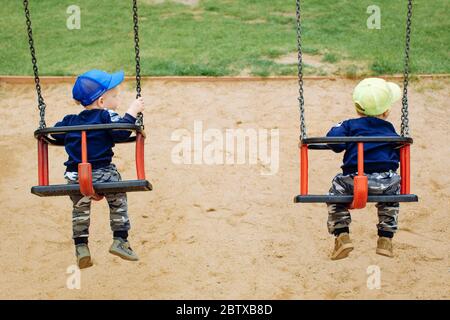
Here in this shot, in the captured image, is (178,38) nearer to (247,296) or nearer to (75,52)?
(75,52)

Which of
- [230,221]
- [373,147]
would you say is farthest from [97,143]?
[230,221]

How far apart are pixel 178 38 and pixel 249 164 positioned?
16.0 feet

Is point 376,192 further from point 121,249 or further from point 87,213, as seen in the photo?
point 87,213

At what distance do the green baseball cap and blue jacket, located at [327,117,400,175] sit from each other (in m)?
0.07

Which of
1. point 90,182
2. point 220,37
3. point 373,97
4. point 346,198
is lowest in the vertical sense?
point 346,198

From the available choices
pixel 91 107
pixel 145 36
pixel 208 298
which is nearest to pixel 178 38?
pixel 145 36

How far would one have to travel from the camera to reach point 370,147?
16.2ft

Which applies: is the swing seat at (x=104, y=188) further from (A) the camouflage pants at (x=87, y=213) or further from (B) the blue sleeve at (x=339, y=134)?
(B) the blue sleeve at (x=339, y=134)

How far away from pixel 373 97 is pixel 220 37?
8668 millimetres

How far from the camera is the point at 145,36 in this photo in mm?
13773

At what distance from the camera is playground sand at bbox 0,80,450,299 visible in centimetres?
729
